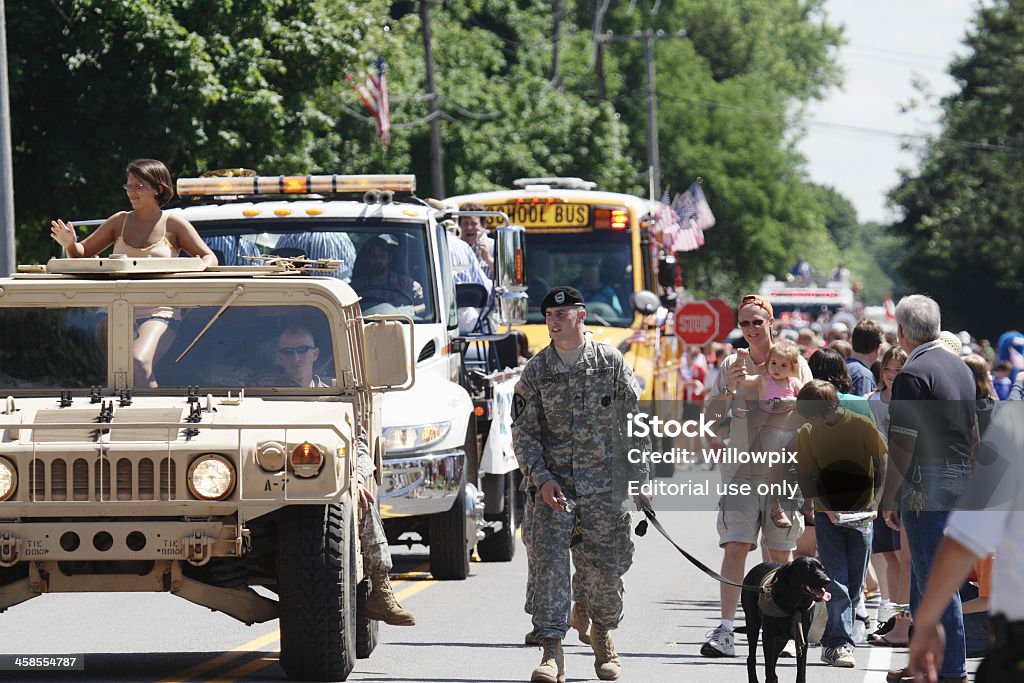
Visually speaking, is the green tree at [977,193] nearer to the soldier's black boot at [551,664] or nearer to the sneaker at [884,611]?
the sneaker at [884,611]

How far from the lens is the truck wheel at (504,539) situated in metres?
15.1

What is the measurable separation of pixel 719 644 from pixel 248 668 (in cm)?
252

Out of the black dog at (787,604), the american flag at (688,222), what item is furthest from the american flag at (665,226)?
the black dog at (787,604)

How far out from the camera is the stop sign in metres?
32.8

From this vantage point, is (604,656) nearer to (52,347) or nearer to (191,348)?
(191,348)

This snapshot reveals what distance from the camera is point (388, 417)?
12500 mm

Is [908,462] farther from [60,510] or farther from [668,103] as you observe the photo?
[668,103]

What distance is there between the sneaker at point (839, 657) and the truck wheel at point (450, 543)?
143 inches

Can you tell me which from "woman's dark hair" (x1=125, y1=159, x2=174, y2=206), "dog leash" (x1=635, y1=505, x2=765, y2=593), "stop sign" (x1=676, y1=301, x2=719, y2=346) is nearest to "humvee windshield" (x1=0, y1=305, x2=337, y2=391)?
"woman's dark hair" (x1=125, y1=159, x2=174, y2=206)

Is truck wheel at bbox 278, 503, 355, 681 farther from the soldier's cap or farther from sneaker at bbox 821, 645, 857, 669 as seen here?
sneaker at bbox 821, 645, 857, 669

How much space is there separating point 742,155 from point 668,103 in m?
2.82

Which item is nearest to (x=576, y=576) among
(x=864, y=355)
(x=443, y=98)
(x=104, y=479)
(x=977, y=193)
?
(x=104, y=479)

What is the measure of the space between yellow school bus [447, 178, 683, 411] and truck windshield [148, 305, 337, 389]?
11.1 metres

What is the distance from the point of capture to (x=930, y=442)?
8695 millimetres
